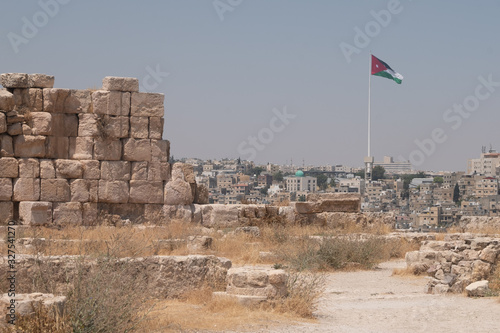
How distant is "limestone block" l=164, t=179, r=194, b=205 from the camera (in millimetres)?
14516

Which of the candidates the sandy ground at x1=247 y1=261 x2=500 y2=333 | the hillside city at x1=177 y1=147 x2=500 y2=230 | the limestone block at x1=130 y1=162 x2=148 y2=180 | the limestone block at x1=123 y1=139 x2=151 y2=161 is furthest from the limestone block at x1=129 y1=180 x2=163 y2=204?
the hillside city at x1=177 y1=147 x2=500 y2=230

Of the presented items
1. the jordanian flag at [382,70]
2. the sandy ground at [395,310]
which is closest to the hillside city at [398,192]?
the jordanian flag at [382,70]

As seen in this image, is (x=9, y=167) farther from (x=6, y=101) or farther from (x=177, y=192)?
(x=177, y=192)

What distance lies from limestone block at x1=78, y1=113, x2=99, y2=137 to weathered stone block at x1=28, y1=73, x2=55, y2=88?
Result: 939 millimetres

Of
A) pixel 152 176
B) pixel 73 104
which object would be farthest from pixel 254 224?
pixel 73 104

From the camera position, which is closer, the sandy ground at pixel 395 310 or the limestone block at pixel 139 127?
the sandy ground at pixel 395 310

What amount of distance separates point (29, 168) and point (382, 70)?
63.0 feet

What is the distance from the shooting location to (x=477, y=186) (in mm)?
67500

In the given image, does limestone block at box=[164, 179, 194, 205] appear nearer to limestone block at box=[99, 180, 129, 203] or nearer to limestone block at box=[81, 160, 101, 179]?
limestone block at box=[99, 180, 129, 203]

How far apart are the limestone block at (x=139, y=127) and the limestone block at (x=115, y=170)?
24.2 inches

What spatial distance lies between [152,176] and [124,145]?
86cm

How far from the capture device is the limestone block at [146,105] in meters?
14.4

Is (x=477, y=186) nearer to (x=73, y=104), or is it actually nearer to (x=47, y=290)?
(x=73, y=104)

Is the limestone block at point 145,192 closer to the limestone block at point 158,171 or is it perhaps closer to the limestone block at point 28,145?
the limestone block at point 158,171
